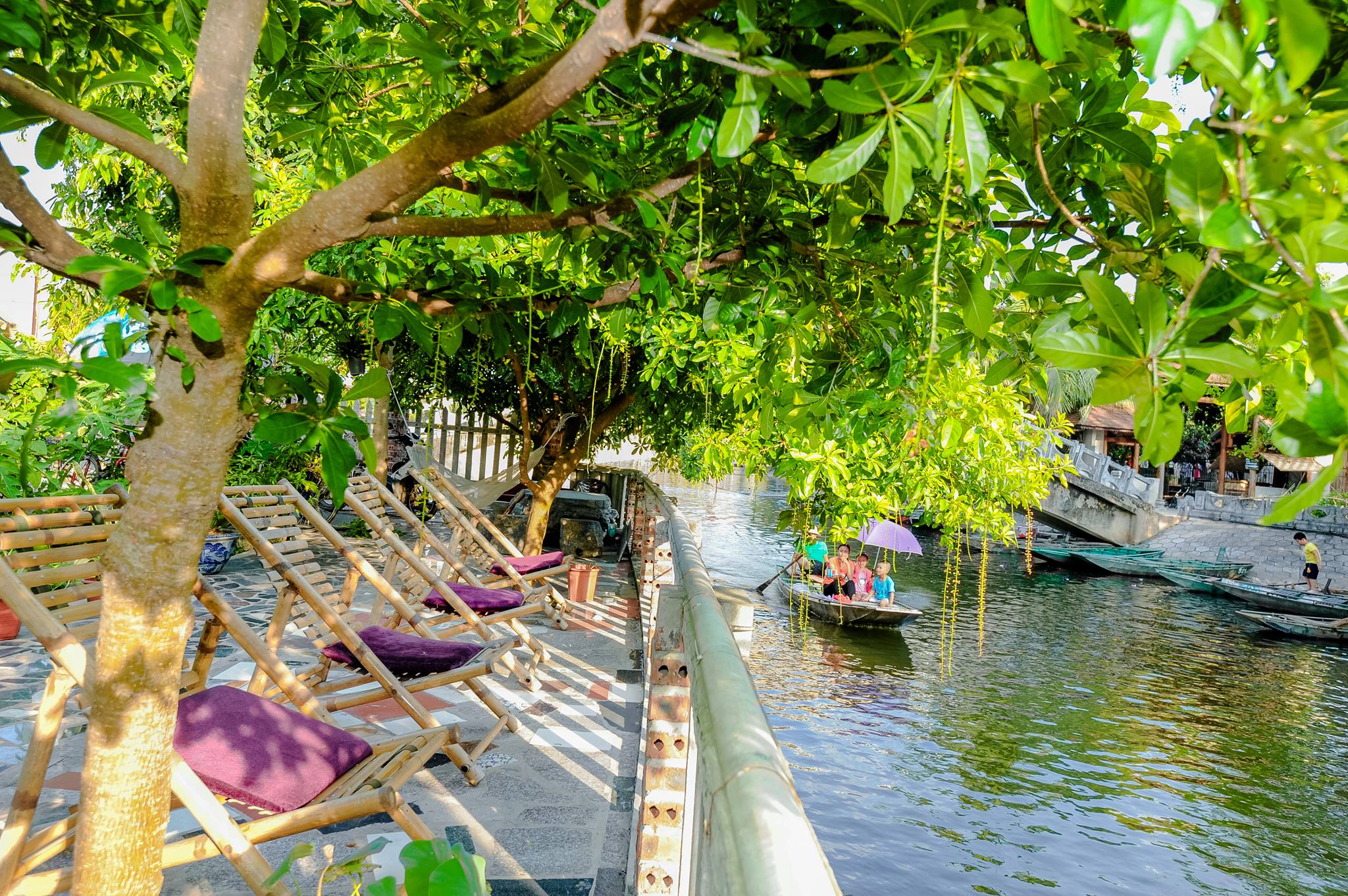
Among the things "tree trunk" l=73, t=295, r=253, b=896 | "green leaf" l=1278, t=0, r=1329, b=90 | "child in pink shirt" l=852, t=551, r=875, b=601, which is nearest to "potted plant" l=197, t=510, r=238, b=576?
"tree trunk" l=73, t=295, r=253, b=896

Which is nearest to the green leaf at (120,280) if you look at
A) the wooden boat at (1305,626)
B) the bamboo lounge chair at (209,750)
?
the bamboo lounge chair at (209,750)

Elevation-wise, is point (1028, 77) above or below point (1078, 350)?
above

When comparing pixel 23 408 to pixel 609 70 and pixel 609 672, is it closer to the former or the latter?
pixel 609 672

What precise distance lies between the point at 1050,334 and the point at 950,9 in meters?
0.56

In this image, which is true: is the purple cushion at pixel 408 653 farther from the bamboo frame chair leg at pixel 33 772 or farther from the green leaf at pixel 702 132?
the green leaf at pixel 702 132

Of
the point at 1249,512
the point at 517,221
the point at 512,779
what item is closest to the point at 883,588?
the point at 512,779

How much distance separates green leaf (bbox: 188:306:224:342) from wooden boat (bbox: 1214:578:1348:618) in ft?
68.5

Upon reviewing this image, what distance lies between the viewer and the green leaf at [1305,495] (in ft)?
2.40

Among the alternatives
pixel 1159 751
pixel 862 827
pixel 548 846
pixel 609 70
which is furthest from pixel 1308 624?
pixel 609 70

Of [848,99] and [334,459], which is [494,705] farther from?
[848,99]

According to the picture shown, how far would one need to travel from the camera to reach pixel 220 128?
168 cm

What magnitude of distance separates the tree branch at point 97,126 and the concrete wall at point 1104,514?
27952mm

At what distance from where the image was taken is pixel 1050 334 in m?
0.95

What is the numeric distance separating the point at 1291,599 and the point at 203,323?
21.6m
